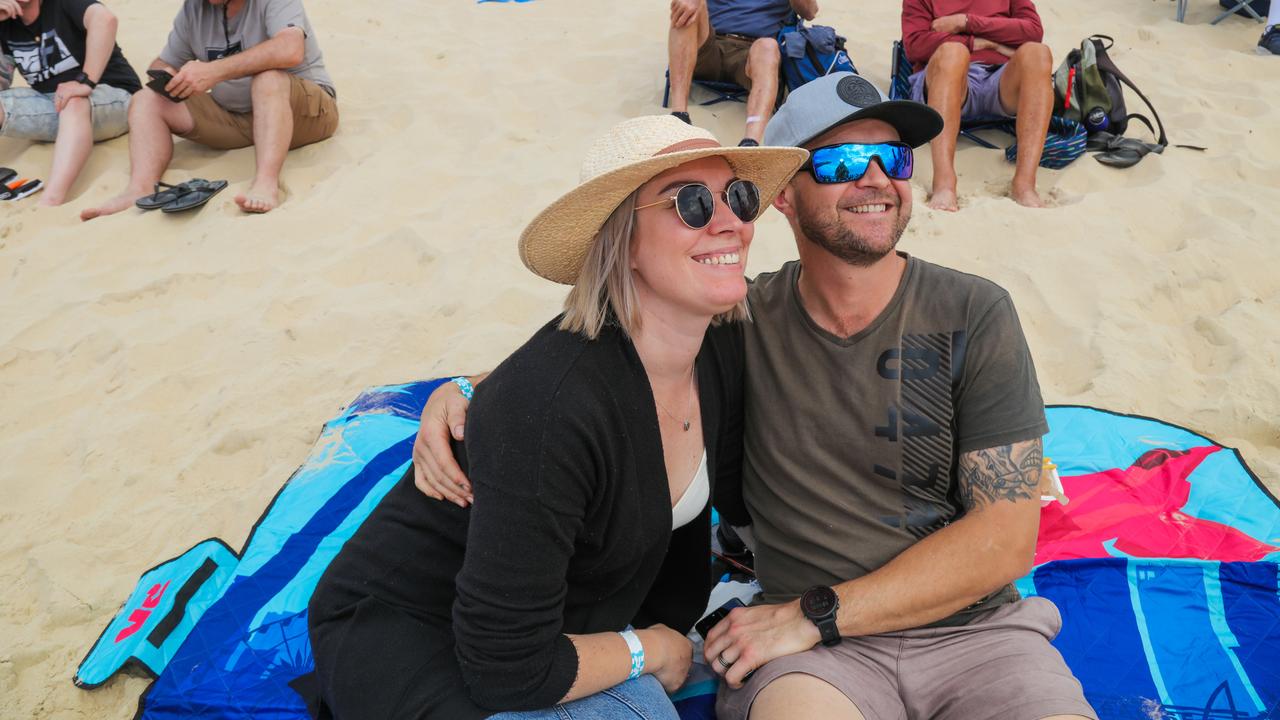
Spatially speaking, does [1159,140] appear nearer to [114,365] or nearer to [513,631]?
[513,631]

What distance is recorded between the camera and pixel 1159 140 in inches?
191

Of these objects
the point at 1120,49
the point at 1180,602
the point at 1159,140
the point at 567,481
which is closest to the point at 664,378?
the point at 567,481

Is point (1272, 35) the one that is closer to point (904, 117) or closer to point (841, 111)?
point (904, 117)

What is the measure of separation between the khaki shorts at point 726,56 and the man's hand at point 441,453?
3.98 m

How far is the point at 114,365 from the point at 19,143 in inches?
116

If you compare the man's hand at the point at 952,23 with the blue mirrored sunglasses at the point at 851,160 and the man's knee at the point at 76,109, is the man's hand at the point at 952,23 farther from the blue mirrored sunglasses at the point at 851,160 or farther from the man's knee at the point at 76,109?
the man's knee at the point at 76,109

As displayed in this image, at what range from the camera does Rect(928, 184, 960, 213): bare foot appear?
4480 millimetres

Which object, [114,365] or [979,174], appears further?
[979,174]

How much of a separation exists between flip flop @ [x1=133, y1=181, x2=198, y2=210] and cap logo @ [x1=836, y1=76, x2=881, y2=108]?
13.3 feet

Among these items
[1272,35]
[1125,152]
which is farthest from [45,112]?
[1272,35]

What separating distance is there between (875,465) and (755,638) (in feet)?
1.61

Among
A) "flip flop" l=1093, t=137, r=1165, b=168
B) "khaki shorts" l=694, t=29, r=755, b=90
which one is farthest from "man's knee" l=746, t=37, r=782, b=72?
"flip flop" l=1093, t=137, r=1165, b=168

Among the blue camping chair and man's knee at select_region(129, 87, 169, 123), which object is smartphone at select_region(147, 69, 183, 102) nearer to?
man's knee at select_region(129, 87, 169, 123)

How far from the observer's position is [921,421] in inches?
80.5
